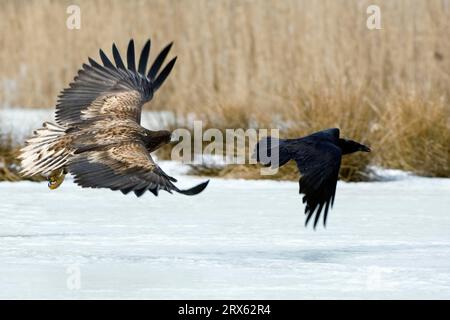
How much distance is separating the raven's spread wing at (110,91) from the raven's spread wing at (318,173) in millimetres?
1401

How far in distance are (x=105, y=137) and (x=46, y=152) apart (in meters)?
0.54

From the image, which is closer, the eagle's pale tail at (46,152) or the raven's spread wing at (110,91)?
the eagle's pale tail at (46,152)

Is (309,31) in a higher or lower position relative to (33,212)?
higher

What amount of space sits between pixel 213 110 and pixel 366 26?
220 centimetres

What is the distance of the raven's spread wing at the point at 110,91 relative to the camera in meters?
6.94

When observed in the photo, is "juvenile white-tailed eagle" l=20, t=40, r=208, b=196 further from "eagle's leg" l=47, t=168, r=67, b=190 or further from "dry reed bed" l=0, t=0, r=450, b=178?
"dry reed bed" l=0, t=0, r=450, b=178

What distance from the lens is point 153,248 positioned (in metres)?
6.15

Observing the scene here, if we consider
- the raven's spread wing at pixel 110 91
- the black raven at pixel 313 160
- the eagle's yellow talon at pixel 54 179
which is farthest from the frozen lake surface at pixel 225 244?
the raven's spread wing at pixel 110 91

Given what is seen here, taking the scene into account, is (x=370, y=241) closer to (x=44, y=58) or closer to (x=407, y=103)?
(x=407, y=103)

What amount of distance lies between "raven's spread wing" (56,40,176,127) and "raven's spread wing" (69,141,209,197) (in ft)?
2.49

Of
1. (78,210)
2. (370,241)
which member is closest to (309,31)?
(78,210)

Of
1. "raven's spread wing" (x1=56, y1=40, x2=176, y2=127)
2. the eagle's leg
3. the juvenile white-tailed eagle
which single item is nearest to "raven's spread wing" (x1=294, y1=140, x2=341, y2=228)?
the juvenile white-tailed eagle

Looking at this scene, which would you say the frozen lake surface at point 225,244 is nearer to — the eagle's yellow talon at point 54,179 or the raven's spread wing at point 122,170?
the eagle's yellow talon at point 54,179

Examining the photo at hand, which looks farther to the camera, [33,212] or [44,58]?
[44,58]
